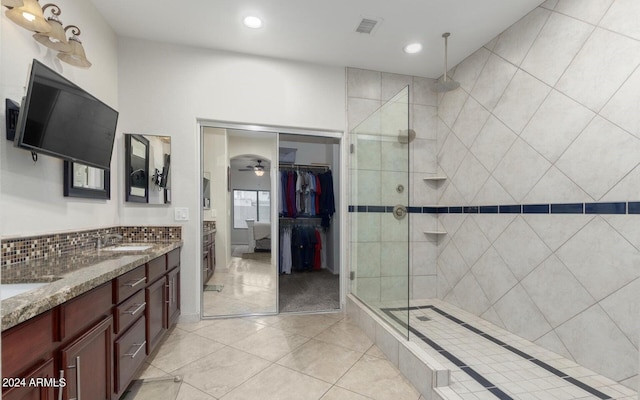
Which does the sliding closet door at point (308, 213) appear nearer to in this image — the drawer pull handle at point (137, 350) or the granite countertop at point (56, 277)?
the drawer pull handle at point (137, 350)

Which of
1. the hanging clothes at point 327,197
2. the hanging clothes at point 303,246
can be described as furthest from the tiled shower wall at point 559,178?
the hanging clothes at point 303,246

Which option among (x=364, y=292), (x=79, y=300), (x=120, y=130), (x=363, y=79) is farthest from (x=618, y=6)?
(x=120, y=130)

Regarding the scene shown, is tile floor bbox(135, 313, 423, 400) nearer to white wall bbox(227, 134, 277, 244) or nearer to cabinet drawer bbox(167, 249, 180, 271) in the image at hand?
cabinet drawer bbox(167, 249, 180, 271)

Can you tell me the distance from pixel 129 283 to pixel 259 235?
1.87 metres

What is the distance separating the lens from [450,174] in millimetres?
3207

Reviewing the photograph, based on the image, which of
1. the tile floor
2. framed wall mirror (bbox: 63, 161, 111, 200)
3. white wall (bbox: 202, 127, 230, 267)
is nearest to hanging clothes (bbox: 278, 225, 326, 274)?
white wall (bbox: 202, 127, 230, 267)

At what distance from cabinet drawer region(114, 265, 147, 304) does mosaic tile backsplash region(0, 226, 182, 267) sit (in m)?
0.46

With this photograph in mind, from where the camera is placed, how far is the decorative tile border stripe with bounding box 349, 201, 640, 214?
174 cm

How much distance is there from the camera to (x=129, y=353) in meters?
1.63

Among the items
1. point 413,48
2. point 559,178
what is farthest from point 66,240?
point 559,178

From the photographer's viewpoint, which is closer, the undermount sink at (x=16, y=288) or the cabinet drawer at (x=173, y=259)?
the undermount sink at (x=16, y=288)

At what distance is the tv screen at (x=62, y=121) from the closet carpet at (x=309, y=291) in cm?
222

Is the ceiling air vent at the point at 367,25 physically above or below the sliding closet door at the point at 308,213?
above

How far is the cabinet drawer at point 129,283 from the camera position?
1.49 metres
